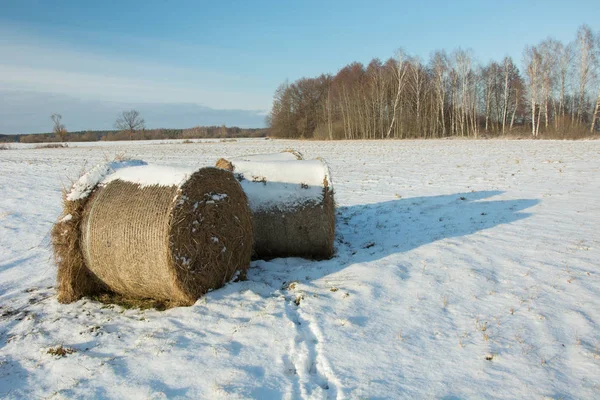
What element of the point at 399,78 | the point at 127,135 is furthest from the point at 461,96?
the point at 127,135

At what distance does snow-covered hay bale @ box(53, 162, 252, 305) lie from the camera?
490 cm

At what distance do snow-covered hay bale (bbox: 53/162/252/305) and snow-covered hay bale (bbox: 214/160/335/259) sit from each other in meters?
0.95

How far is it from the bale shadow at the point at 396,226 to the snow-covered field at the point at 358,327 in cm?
6

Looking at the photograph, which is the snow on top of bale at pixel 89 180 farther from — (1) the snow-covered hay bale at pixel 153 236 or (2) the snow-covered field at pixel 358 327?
(2) the snow-covered field at pixel 358 327

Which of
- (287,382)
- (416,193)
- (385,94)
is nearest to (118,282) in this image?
(287,382)

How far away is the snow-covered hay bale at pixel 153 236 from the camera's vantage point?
490 centimetres

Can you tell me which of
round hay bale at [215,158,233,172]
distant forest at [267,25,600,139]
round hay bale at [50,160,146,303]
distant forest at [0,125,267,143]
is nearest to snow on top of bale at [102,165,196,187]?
round hay bale at [50,160,146,303]

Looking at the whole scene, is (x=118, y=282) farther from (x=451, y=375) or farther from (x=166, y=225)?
(x=451, y=375)

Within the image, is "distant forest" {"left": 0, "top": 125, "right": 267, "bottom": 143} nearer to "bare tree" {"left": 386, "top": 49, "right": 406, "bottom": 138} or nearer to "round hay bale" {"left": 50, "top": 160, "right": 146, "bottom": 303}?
"bare tree" {"left": 386, "top": 49, "right": 406, "bottom": 138}

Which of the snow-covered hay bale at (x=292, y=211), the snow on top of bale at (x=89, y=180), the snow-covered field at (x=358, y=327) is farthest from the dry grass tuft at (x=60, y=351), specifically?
the snow-covered hay bale at (x=292, y=211)

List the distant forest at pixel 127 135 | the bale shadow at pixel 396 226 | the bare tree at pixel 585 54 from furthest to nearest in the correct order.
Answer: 1. the distant forest at pixel 127 135
2. the bare tree at pixel 585 54
3. the bale shadow at pixel 396 226

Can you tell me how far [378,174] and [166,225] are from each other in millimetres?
12194

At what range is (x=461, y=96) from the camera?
2077 inches

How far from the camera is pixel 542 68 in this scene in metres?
43.7
